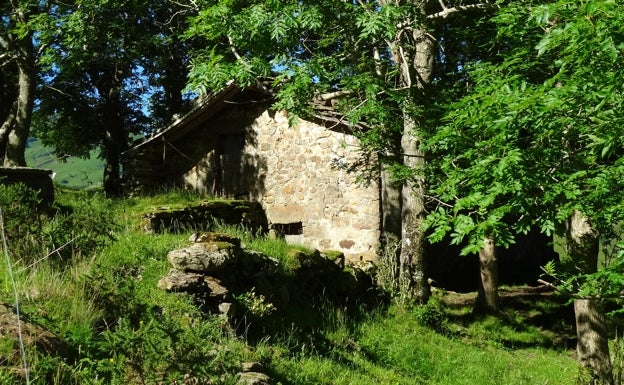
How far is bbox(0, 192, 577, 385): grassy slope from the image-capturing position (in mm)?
4309

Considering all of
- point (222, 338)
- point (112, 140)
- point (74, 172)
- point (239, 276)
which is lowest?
point (222, 338)

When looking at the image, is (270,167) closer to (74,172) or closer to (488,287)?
(488,287)

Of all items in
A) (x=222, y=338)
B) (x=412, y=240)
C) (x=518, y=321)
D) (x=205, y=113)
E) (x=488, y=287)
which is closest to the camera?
(x=222, y=338)

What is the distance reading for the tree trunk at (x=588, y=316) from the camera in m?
8.34

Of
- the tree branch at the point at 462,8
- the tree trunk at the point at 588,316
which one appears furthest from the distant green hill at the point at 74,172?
the tree trunk at the point at 588,316

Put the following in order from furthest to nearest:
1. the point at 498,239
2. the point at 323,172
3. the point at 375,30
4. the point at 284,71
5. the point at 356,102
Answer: the point at 323,172 < the point at 356,102 < the point at 284,71 < the point at 375,30 < the point at 498,239

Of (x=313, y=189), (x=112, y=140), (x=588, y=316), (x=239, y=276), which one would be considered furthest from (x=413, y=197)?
(x=112, y=140)

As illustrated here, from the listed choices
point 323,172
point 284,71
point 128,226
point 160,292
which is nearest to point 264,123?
point 323,172

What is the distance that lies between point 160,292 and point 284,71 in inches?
136

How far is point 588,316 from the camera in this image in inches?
341

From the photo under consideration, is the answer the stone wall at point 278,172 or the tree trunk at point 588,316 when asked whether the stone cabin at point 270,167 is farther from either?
the tree trunk at point 588,316

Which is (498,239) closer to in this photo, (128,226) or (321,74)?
(321,74)

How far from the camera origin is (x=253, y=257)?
838 cm

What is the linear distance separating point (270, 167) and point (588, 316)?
8669 millimetres
